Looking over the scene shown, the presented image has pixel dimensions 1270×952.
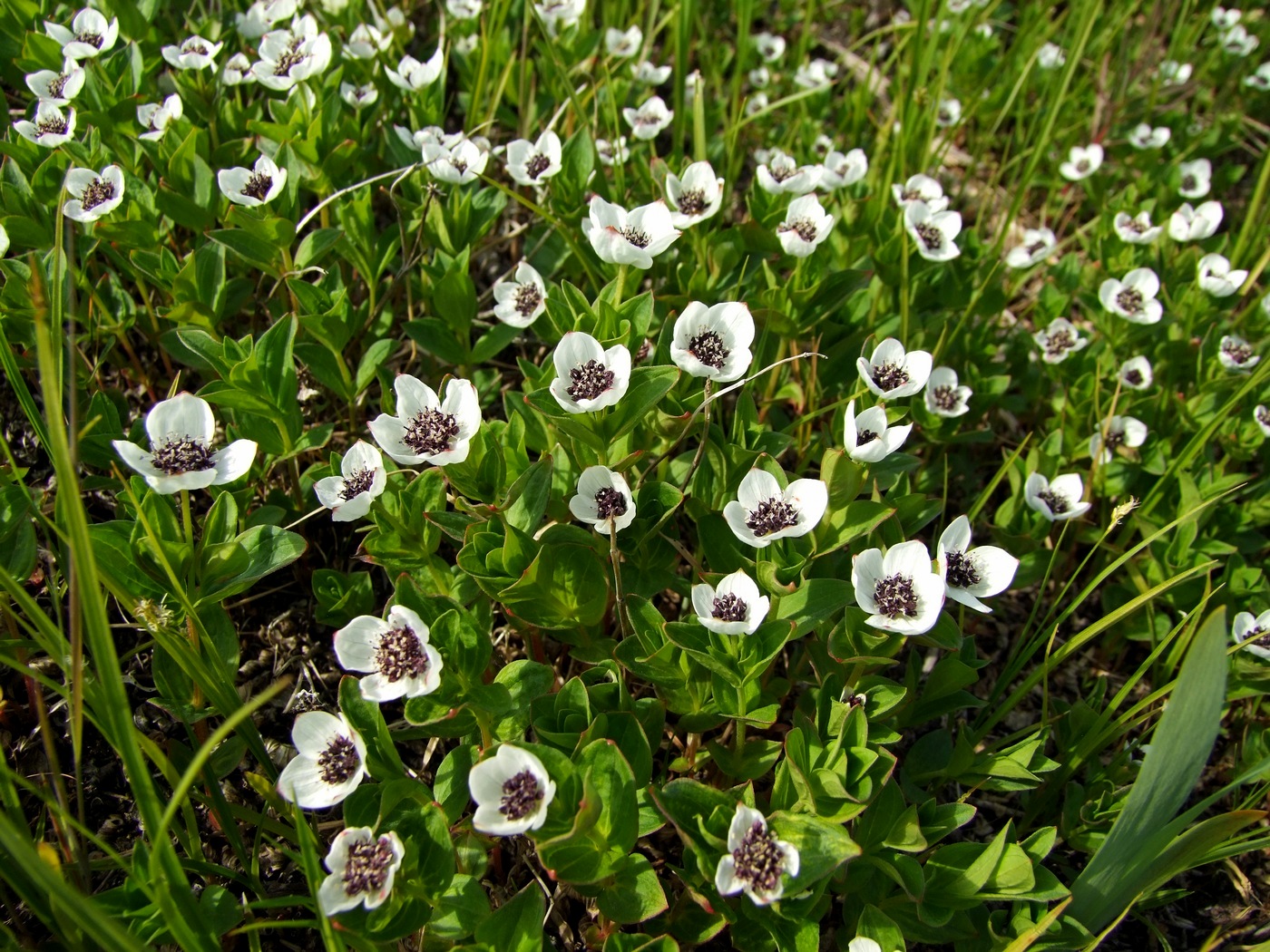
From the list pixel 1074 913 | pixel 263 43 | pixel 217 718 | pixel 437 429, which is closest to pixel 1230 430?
pixel 1074 913

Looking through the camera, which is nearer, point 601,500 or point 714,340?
point 601,500

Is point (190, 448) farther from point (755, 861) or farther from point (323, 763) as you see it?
point (755, 861)

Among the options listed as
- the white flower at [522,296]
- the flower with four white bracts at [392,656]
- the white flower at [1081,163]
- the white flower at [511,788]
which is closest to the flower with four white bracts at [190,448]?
the flower with four white bracts at [392,656]

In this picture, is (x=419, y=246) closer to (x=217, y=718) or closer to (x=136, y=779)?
(x=217, y=718)

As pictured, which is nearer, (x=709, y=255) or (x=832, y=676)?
(x=832, y=676)

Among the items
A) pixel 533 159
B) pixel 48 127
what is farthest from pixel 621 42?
pixel 48 127

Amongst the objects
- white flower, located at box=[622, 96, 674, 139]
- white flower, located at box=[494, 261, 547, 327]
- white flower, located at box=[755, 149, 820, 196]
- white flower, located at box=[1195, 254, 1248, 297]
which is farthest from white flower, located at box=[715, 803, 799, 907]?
white flower, located at box=[1195, 254, 1248, 297]
